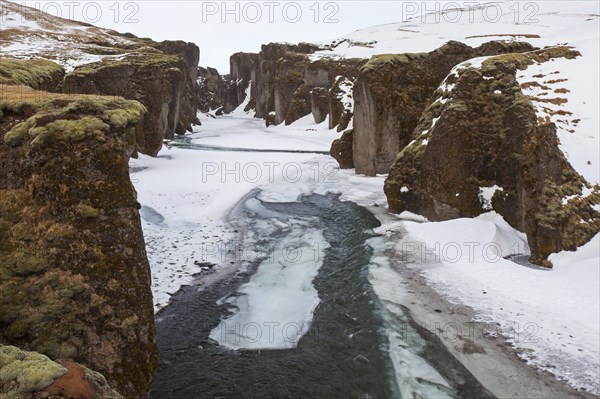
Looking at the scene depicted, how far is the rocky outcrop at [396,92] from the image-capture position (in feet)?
108

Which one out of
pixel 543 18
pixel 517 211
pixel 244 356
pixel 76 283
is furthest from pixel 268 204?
pixel 543 18

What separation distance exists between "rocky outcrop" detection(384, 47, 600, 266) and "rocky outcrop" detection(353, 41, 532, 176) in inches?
241

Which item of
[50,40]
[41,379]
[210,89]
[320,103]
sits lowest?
[41,379]

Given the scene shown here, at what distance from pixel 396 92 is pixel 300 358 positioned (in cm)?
2568

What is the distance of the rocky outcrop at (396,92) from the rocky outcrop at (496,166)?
6.13 m

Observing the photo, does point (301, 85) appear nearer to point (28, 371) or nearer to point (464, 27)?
point (464, 27)

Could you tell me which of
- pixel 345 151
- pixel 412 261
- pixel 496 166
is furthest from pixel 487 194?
pixel 345 151

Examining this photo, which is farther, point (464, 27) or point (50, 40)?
point (464, 27)

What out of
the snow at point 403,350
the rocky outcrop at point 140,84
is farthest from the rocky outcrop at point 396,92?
the rocky outcrop at point 140,84

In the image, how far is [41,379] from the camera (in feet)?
18.3

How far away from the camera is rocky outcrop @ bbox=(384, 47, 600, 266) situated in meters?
17.4

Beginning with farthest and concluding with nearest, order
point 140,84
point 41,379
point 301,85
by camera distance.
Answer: point 301,85 < point 140,84 < point 41,379

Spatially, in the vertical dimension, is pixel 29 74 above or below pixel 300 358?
above

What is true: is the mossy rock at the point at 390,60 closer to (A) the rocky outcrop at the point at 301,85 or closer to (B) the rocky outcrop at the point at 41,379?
(A) the rocky outcrop at the point at 301,85
